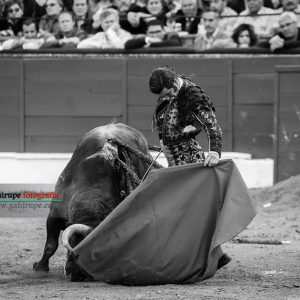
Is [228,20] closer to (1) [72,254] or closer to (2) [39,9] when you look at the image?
(2) [39,9]

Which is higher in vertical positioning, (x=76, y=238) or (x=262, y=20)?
(x=262, y=20)

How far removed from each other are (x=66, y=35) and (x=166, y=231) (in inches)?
204

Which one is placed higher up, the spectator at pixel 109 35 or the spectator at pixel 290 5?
the spectator at pixel 290 5

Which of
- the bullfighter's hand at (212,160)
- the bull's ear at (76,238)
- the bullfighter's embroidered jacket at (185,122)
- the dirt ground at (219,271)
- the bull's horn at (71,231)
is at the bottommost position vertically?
the dirt ground at (219,271)

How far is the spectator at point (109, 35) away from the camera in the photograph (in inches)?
347

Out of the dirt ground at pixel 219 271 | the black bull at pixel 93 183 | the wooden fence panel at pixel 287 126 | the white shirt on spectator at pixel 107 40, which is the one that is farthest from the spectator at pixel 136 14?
the black bull at pixel 93 183

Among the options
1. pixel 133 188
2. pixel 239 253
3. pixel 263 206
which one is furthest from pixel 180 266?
pixel 263 206

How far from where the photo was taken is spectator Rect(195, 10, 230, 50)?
8531 mm

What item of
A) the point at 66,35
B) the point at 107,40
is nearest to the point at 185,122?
the point at 107,40

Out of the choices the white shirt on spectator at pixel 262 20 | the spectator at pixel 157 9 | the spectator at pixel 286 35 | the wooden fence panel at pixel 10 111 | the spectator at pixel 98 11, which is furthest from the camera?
the wooden fence panel at pixel 10 111

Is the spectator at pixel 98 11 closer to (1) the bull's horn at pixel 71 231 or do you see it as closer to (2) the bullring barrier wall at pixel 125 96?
(2) the bullring barrier wall at pixel 125 96

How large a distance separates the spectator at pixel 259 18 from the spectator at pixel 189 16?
396 mm

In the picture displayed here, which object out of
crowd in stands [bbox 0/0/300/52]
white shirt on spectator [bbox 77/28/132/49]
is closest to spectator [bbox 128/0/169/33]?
crowd in stands [bbox 0/0/300/52]

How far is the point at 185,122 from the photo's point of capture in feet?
16.1
